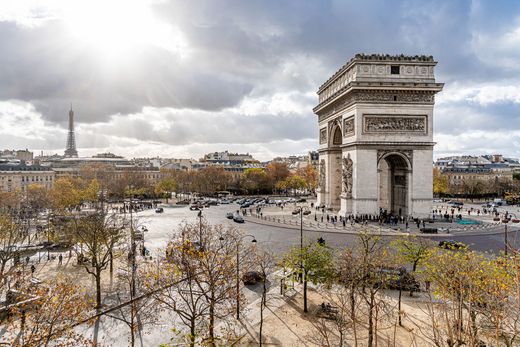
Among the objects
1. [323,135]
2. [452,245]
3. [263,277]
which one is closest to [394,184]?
[323,135]

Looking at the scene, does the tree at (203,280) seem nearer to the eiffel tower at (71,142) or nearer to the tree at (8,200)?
the tree at (8,200)

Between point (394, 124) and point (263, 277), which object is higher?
point (394, 124)

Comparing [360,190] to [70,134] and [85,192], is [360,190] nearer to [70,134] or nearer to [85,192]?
[85,192]

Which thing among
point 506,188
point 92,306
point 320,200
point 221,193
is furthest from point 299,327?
point 506,188

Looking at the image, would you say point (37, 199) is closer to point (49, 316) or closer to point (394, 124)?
point (394, 124)

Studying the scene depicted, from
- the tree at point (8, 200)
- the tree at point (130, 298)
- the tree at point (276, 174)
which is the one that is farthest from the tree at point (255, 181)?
the tree at point (130, 298)
